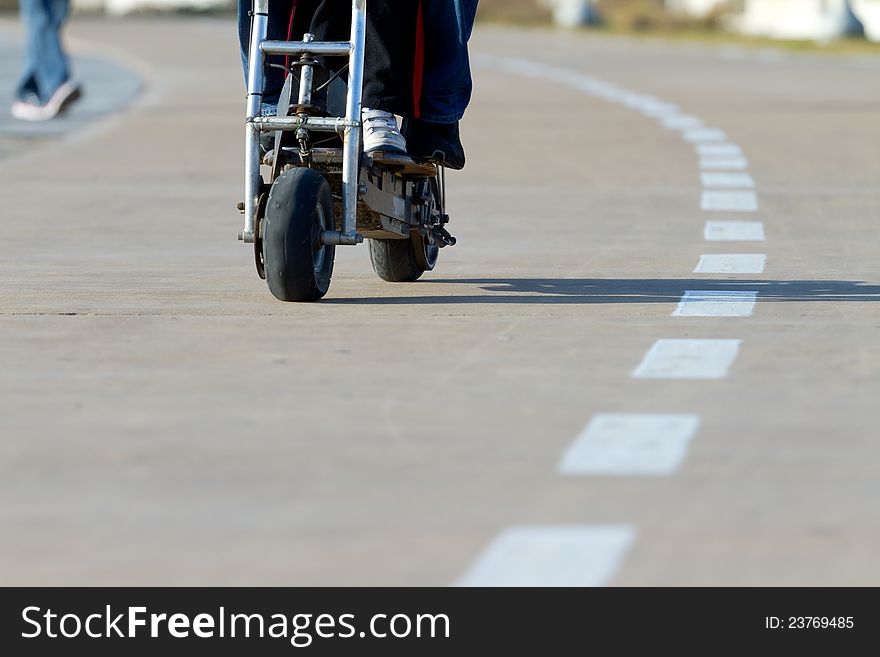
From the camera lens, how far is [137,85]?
25625 millimetres

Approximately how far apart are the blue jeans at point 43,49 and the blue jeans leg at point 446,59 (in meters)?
10.2

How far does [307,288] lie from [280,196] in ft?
1.25

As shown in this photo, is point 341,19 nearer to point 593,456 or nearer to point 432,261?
point 432,261

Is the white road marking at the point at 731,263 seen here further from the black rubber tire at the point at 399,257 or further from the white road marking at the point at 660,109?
the white road marking at the point at 660,109

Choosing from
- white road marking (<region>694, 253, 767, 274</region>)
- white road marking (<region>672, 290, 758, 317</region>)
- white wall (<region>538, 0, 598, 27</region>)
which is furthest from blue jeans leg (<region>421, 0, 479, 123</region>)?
white wall (<region>538, 0, 598, 27</region>)

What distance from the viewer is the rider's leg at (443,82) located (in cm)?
837

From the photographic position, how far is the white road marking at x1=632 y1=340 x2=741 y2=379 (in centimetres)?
644

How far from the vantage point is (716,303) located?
8148mm

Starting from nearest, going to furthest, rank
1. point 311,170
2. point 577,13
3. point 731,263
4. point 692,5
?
point 311,170
point 731,263
point 577,13
point 692,5

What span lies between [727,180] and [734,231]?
A: 9.66ft

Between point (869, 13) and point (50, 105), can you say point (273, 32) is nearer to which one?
point (50, 105)

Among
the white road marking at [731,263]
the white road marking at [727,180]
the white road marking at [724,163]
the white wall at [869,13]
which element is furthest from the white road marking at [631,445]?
the white wall at [869,13]

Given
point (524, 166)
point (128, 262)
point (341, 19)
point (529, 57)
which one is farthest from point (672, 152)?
point (529, 57)

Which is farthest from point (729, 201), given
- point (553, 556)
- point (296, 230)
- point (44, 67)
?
point (553, 556)
